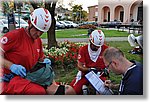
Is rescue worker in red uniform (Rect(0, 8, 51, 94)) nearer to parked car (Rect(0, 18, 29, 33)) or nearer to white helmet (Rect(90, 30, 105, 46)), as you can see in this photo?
Result: parked car (Rect(0, 18, 29, 33))

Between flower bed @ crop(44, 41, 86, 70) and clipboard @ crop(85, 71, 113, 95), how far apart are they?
167 mm

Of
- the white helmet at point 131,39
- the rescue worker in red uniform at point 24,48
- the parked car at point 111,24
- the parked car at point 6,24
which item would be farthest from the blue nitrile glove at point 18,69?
the white helmet at point 131,39

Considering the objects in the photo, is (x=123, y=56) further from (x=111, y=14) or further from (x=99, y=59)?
(x=111, y=14)

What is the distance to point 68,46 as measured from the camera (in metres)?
2.13

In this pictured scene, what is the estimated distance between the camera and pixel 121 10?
209cm

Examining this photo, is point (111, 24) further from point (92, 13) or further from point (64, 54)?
point (64, 54)

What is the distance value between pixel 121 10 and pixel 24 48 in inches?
35.4

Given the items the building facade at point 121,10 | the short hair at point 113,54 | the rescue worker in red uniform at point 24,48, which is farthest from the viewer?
the building facade at point 121,10

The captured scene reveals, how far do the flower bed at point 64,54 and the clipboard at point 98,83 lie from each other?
167 mm

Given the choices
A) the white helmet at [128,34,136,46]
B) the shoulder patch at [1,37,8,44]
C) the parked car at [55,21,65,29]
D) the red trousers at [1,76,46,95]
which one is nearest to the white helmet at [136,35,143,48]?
the white helmet at [128,34,136,46]

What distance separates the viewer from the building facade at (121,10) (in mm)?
2051

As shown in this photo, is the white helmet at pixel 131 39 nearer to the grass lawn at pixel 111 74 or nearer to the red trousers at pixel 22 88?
the grass lawn at pixel 111 74

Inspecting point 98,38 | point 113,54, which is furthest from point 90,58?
point 113,54

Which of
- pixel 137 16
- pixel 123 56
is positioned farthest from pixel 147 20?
pixel 123 56
